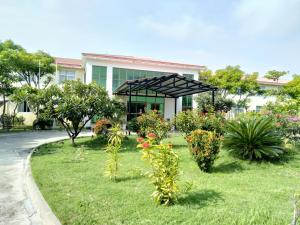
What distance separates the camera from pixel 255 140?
884 centimetres

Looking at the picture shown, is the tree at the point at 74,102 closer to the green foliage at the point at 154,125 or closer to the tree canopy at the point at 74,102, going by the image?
the tree canopy at the point at 74,102

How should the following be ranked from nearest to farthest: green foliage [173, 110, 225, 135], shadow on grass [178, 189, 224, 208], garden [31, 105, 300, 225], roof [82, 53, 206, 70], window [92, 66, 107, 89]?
garden [31, 105, 300, 225] → shadow on grass [178, 189, 224, 208] → green foliage [173, 110, 225, 135] → roof [82, 53, 206, 70] → window [92, 66, 107, 89]

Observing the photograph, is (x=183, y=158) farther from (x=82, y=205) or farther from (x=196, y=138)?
(x=82, y=205)

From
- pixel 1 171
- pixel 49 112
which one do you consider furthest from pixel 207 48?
pixel 1 171

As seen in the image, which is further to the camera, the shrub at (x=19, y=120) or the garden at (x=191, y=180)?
the shrub at (x=19, y=120)

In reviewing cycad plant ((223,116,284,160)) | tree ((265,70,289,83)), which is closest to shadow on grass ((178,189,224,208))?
cycad plant ((223,116,284,160))

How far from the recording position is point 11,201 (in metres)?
6.16

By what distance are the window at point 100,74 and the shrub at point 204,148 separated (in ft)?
64.6

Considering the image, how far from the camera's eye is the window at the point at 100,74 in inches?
1039

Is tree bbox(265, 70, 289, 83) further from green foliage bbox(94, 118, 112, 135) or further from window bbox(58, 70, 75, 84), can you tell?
green foliage bbox(94, 118, 112, 135)

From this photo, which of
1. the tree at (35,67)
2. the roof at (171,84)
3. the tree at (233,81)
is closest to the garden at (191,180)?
the roof at (171,84)

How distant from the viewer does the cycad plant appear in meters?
8.67

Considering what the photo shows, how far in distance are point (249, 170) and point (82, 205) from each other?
5204mm

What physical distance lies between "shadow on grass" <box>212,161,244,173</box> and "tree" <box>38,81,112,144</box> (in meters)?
7.34
